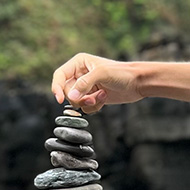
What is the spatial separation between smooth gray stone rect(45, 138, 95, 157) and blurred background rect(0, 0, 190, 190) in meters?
3.51

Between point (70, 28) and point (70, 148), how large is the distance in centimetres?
447

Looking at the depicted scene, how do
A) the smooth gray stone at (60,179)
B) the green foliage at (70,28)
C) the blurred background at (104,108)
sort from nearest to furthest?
the smooth gray stone at (60,179), the blurred background at (104,108), the green foliage at (70,28)

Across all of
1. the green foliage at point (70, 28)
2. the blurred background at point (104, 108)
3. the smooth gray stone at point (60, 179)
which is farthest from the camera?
the green foliage at point (70, 28)

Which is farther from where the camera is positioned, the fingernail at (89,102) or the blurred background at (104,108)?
the blurred background at (104,108)

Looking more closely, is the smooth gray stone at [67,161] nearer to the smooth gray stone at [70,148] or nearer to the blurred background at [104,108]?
the smooth gray stone at [70,148]

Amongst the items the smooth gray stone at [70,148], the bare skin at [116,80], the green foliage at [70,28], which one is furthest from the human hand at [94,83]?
the green foliage at [70,28]

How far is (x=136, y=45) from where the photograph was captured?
5.83m

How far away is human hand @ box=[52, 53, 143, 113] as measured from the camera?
1.46 meters

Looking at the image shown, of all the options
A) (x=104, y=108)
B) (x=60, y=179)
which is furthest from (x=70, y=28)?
(x=60, y=179)

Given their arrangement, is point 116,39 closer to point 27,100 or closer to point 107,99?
point 27,100

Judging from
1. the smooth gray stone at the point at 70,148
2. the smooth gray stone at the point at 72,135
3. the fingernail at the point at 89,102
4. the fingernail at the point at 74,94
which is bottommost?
the smooth gray stone at the point at 70,148

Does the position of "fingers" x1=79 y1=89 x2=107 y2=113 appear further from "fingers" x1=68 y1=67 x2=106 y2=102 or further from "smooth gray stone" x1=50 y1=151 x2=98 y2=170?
"smooth gray stone" x1=50 y1=151 x2=98 y2=170

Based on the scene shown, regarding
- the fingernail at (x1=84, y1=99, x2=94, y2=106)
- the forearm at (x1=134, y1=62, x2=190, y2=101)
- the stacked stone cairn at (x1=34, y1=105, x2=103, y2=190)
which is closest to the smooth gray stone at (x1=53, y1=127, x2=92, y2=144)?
the stacked stone cairn at (x1=34, y1=105, x2=103, y2=190)

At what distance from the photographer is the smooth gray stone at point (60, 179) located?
5.13 feet
